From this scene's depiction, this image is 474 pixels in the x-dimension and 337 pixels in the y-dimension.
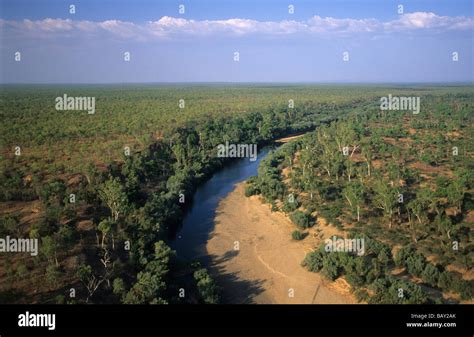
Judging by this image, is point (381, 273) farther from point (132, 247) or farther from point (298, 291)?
point (132, 247)

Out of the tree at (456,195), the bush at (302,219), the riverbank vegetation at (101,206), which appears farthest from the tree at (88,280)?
the tree at (456,195)

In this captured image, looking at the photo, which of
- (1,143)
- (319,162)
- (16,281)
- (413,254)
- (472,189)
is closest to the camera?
(16,281)

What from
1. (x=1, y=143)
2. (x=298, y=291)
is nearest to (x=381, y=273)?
(x=298, y=291)

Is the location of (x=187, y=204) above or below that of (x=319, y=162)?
below

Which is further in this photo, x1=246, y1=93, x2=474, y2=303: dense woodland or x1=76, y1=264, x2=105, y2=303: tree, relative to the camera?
x1=246, y1=93, x2=474, y2=303: dense woodland

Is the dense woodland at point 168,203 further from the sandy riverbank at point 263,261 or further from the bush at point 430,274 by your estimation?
the sandy riverbank at point 263,261

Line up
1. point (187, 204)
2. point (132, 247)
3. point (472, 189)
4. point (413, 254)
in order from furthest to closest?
point (187, 204) < point (472, 189) < point (132, 247) < point (413, 254)

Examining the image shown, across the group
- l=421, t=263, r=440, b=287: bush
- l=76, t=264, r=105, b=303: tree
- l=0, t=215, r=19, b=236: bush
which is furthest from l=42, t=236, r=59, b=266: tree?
l=421, t=263, r=440, b=287: bush

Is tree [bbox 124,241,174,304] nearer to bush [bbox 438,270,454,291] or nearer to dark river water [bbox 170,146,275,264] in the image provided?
dark river water [bbox 170,146,275,264]
